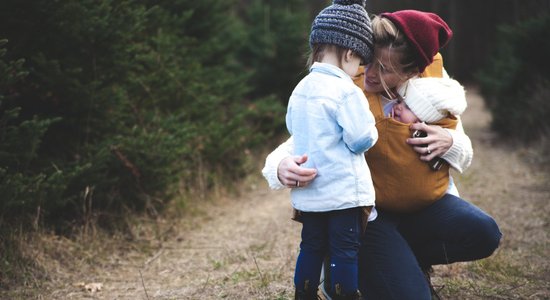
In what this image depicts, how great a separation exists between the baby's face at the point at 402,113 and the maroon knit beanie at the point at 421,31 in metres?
0.23

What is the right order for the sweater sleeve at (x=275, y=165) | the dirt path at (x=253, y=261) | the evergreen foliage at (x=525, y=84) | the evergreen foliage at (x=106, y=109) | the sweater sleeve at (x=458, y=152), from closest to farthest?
the sweater sleeve at (x=275, y=165), the sweater sleeve at (x=458, y=152), the dirt path at (x=253, y=261), the evergreen foliage at (x=106, y=109), the evergreen foliage at (x=525, y=84)

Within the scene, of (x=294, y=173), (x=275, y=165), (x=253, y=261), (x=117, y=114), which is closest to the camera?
(x=294, y=173)

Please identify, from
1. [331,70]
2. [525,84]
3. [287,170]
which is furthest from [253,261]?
[525,84]

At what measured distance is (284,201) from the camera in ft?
19.1

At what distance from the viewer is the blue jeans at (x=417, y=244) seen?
239 cm

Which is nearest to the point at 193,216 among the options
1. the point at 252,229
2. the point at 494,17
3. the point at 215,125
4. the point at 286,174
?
the point at 252,229

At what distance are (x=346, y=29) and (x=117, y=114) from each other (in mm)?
2464

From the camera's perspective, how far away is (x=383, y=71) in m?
2.45

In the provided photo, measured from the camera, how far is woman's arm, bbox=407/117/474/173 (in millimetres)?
2436

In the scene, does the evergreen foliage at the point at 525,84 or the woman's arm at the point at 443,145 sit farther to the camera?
the evergreen foliage at the point at 525,84

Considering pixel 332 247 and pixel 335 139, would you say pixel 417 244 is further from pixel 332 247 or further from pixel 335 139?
pixel 335 139

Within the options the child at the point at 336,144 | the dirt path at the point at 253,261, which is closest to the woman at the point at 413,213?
the child at the point at 336,144

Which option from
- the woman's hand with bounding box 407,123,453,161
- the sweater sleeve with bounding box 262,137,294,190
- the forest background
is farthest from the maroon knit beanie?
the forest background

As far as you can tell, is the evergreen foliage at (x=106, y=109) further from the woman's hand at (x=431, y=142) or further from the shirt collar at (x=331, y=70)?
the woman's hand at (x=431, y=142)
